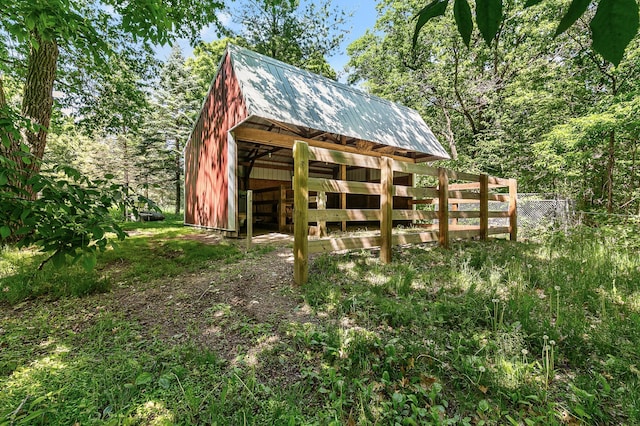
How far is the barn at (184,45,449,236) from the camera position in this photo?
6.55 m

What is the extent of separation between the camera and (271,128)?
764 cm

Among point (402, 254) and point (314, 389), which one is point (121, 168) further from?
point (314, 389)

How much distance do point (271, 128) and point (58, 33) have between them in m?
4.62

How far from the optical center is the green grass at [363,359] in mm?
1531

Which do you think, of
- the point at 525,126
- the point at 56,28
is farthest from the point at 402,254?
the point at 525,126

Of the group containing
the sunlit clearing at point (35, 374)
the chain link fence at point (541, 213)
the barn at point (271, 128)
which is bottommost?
the sunlit clearing at point (35, 374)

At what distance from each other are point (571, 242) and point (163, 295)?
6378 millimetres

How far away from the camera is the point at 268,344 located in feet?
6.90

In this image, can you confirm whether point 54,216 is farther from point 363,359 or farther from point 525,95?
point 525,95

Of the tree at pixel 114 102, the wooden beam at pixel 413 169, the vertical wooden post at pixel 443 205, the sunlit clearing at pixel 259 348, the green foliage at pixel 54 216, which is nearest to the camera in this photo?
the green foliage at pixel 54 216

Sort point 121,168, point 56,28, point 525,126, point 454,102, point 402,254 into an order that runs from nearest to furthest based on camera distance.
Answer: point 56,28, point 402,254, point 525,126, point 454,102, point 121,168

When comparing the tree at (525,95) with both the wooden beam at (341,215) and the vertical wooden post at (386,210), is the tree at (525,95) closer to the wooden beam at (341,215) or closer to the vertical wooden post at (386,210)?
the vertical wooden post at (386,210)

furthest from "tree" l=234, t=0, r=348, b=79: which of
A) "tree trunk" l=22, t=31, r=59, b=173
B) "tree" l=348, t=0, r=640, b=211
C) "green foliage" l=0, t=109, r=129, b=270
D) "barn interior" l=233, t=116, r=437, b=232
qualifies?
"green foliage" l=0, t=109, r=129, b=270

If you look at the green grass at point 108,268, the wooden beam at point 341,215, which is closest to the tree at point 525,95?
the wooden beam at point 341,215
